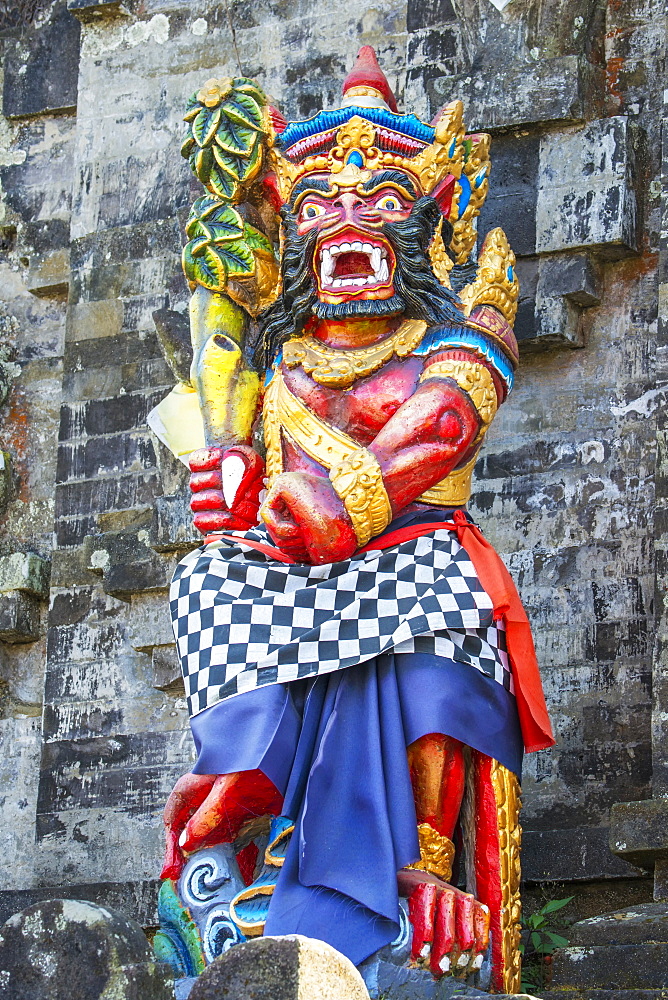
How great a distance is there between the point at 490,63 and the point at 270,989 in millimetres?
4113

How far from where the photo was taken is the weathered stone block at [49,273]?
24.9 feet

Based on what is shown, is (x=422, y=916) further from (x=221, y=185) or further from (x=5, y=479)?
(x=5, y=479)

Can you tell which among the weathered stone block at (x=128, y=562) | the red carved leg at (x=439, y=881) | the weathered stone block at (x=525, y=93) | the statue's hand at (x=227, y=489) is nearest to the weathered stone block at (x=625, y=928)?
the red carved leg at (x=439, y=881)

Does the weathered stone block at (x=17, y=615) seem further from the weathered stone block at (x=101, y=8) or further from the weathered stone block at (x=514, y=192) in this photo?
the weathered stone block at (x=101, y=8)

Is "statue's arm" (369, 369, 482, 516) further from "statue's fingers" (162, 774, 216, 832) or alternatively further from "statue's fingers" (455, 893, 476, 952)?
"statue's fingers" (455, 893, 476, 952)

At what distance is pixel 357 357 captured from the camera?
5.29m

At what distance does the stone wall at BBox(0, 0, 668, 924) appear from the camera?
6.04 m

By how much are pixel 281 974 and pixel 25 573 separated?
12.3ft

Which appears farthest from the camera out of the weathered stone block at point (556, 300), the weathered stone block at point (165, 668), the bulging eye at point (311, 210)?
the weathered stone block at point (165, 668)

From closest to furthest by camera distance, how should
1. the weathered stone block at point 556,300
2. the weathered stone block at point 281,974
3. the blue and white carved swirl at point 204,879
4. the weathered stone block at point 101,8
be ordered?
the weathered stone block at point 281,974, the blue and white carved swirl at point 204,879, the weathered stone block at point 556,300, the weathered stone block at point 101,8

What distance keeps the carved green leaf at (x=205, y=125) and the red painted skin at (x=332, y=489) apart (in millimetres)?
464

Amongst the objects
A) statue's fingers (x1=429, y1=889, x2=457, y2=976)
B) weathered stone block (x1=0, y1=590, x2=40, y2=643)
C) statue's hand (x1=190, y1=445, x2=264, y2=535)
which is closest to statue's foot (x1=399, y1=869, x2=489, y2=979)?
statue's fingers (x1=429, y1=889, x2=457, y2=976)

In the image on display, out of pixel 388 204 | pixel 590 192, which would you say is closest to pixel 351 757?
pixel 388 204

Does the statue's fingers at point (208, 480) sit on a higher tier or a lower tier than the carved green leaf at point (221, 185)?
lower
